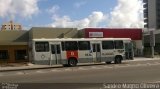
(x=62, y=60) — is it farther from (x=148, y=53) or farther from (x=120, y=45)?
(x=148, y=53)

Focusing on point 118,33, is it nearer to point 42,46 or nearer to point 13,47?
point 13,47

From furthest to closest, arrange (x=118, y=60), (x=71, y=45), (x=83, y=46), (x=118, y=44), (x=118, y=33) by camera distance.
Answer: (x=118, y=33) → (x=118, y=44) → (x=118, y=60) → (x=83, y=46) → (x=71, y=45)

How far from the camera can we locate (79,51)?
3400cm

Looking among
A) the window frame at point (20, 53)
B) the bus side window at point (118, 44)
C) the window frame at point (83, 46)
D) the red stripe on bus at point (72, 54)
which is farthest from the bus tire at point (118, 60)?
the window frame at point (20, 53)

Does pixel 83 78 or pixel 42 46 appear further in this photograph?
pixel 42 46

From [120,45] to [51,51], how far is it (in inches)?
302

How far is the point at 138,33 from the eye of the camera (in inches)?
→ 2432

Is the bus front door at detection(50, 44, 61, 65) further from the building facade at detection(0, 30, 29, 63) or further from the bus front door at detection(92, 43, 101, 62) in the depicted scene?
the building facade at detection(0, 30, 29, 63)

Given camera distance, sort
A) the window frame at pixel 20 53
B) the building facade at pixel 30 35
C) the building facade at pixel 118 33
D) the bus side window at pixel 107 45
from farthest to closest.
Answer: the building facade at pixel 118 33, the window frame at pixel 20 53, the building facade at pixel 30 35, the bus side window at pixel 107 45

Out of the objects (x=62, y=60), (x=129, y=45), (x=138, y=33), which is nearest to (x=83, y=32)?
(x=138, y=33)

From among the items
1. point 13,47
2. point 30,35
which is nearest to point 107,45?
point 13,47

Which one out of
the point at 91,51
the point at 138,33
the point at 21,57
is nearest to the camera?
the point at 91,51

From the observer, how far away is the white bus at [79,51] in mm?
32312

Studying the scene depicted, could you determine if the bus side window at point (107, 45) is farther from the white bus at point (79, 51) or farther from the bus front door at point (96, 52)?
the bus front door at point (96, 52)
